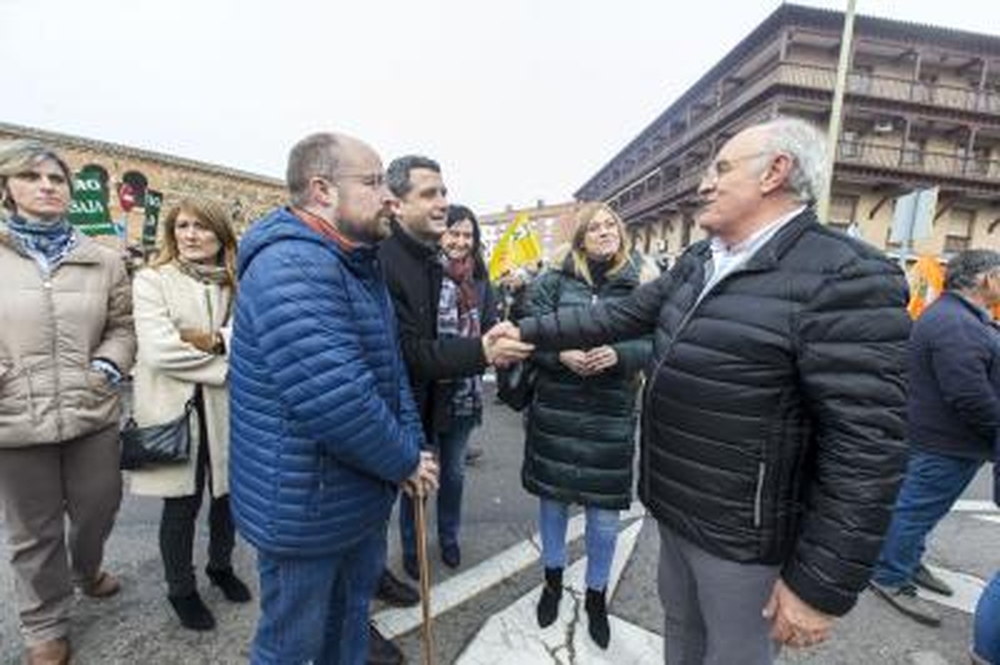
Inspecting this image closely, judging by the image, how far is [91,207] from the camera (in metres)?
7.00

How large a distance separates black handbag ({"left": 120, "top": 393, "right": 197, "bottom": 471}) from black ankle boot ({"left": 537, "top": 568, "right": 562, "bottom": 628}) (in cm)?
190

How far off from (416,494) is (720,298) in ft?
4.04

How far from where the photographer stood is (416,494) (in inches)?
86.7

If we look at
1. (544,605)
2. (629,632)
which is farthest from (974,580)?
(544,605)

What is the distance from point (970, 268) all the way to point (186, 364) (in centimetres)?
417

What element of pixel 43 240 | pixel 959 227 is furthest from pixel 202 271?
pixel 959 227

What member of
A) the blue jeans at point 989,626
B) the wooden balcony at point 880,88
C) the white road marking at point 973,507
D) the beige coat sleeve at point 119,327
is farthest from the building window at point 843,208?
the beige coat sleeve at point 119,327

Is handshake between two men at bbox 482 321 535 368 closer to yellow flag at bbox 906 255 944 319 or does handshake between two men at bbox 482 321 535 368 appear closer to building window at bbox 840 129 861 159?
yellow flag at bbox 906 255 944 319

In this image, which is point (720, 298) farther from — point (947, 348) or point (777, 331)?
point (947, 348)

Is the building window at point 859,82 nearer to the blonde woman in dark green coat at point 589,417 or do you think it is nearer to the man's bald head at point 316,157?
the blonde woman in dark green coat at point 589,417

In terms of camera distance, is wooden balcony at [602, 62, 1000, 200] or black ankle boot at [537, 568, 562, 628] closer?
black ankle boot at [537, 568, 562, 628]

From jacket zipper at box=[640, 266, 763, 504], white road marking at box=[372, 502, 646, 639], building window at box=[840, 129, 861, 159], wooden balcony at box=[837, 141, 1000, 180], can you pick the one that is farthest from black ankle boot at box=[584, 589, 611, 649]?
building window at box=[840, 129, 861, 159]

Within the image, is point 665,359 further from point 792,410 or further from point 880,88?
point 880,88

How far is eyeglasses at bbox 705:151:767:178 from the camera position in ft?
6.14
